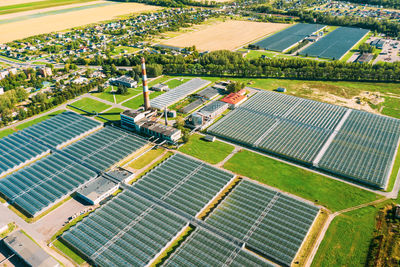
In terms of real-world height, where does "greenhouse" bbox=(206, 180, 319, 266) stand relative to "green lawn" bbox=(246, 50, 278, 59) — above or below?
below

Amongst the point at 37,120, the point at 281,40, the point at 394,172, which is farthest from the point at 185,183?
the point at 281,40

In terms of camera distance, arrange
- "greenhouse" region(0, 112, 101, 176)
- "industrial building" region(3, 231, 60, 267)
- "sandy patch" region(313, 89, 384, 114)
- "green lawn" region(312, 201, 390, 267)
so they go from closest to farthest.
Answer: "industrial building" region(3, 231, 60, 267) < "green lawn" region(312, 201, 390, 267) < "greenhouse" region(0, 112, 101, 176) < "sandy patch" region(313, 89, 384, 114)

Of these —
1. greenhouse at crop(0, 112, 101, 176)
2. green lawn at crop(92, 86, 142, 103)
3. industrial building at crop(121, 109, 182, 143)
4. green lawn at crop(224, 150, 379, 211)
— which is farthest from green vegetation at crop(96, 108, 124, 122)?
green lawn at crop(224, 150, 379, 211)

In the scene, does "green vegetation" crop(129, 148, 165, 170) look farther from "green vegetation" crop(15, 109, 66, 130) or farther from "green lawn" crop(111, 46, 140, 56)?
"green lawn" crop(111, 46, 140, 56)

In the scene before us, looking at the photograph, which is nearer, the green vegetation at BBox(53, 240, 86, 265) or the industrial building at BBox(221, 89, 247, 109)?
the green vegetation at BBox(53, 240, 86, 265)

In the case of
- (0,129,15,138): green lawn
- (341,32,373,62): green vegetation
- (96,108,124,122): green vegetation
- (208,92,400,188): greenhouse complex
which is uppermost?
(341,32,373,62): green vegetation

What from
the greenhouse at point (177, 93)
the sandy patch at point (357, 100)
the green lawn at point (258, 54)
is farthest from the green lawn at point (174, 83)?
the sandy patch at point (357, 100)
